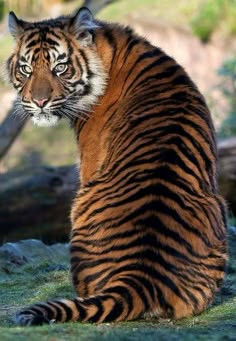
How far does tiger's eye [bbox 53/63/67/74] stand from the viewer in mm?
6027

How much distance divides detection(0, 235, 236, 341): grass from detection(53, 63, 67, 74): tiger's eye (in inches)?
55.9

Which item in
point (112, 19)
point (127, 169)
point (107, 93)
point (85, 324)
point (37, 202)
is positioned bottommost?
point (85, 324)

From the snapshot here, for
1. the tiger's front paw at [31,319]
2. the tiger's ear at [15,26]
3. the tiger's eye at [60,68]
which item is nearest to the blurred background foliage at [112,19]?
the tiger's ear at [15,26]

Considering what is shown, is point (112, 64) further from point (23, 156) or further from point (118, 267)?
point (23, 156)

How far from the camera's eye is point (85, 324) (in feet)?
15.2

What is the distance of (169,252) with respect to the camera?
16.6ft

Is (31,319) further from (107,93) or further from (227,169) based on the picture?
(227,169)

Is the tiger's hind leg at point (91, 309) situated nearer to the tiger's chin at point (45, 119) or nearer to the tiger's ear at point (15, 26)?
the tiger's chin at point (45, 119)

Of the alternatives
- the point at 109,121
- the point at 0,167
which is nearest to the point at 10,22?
the point at 109,121

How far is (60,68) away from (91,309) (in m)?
1.93

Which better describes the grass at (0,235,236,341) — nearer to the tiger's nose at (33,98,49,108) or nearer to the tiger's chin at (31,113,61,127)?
the tiger's chin at (31,113,61,127)

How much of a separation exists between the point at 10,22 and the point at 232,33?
1608 centimetres

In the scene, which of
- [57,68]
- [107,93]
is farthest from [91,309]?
[57,68]

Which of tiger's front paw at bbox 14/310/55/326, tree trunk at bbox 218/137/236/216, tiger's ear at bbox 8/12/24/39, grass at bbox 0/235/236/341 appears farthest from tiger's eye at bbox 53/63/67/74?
tree trunk at bbox 218/137/236/216
